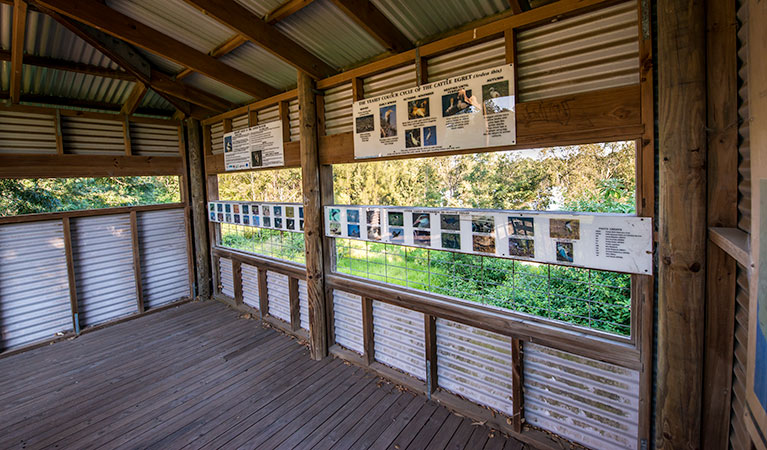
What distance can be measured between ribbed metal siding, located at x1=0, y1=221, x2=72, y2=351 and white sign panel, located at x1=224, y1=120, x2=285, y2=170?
301cm

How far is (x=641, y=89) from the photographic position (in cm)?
236

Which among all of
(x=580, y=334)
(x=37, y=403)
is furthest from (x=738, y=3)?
(x=37, y=403)

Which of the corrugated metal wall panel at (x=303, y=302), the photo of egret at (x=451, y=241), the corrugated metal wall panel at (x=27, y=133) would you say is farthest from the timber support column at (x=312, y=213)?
the corrugated metal wall panel at (x=27, y=133)

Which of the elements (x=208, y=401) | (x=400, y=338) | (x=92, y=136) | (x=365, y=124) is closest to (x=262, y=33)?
(x=365, y=124)

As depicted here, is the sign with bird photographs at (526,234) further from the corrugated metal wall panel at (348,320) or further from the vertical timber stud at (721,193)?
the corrugated metal wall panel at (348,320)

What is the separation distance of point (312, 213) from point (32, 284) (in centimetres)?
480

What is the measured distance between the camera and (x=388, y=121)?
3.69 meters

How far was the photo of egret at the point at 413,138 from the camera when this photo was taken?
346cm

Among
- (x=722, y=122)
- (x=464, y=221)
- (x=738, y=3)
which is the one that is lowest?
(x=464, y=221)

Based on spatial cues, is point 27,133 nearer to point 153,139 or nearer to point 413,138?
point 153,139

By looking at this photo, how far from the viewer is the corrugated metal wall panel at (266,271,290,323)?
18.5ft

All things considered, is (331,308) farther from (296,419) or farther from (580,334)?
(580,334)

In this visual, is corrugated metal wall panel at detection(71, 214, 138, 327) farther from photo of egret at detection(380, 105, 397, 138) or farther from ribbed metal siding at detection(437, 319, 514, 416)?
ribbed metal siding at detection(437, 319, 514, 416)

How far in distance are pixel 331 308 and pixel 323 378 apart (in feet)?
3.03
